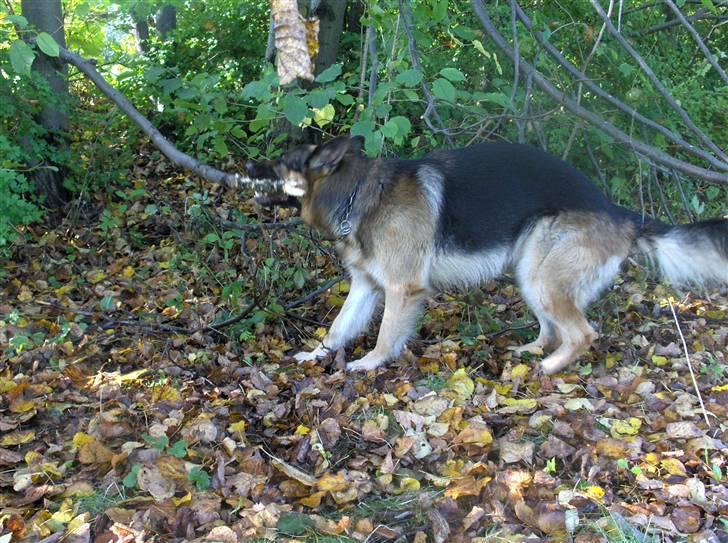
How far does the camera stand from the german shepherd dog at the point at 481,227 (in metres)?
4.89

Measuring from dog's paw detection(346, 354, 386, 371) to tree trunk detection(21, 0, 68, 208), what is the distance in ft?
12.3

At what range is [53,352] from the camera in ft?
16.1

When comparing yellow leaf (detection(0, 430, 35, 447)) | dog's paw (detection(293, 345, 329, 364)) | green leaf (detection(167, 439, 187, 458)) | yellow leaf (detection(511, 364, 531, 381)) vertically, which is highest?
yellow leaf (detection(0, 430, 35, 447))

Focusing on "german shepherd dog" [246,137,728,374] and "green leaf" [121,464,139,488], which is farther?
"german shepherd dog" [246,137,728,374]

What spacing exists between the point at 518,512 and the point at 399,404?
4.23ft

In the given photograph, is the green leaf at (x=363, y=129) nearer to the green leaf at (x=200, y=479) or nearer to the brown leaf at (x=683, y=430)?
the green leaf at (x=200, y=479)

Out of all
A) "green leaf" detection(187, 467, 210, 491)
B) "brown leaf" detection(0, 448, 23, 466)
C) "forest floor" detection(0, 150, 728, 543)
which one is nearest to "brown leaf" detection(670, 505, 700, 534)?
"forest floor" detection(0, 150, 728, 543)

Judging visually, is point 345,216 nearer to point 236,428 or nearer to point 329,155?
point 329,155

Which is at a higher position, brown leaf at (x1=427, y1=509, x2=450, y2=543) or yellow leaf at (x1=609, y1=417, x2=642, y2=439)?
brown leaf at (x1=427, y1=509, x2=450, y2=543)

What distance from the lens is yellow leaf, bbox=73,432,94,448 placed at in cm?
371

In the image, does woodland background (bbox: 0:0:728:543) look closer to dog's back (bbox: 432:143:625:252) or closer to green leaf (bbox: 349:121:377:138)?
green leaf (bbox: 349:121:377:138)

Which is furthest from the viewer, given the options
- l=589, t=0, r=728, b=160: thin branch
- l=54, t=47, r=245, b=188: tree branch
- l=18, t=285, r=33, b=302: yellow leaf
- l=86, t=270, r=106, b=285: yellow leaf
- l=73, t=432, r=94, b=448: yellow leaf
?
l=86, t=270, r=106, b=285: yellow leaf

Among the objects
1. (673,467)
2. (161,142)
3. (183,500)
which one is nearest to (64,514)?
(183,500)

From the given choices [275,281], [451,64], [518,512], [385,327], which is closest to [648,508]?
[518,512]
